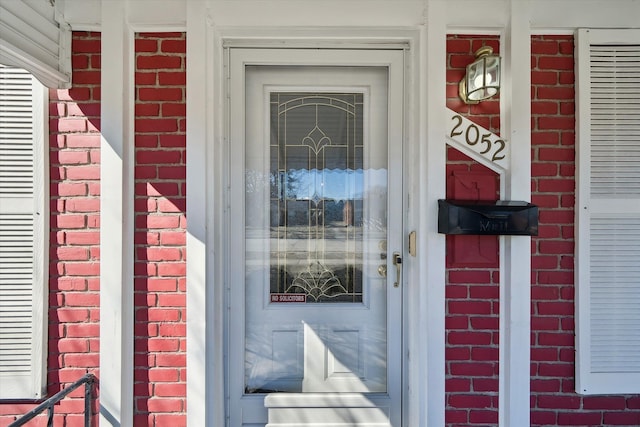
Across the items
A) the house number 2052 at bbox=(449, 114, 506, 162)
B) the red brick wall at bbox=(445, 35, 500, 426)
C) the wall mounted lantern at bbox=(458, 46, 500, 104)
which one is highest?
the wall mounted lantern at bbox=(458, 46, 500, 104)

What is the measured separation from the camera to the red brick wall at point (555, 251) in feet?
6.61

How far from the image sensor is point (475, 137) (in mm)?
1974

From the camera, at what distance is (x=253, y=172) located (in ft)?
7.16

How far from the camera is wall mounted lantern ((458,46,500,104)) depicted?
185 cm

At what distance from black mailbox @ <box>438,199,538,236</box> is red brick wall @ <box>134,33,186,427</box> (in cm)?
146

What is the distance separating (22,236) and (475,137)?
253 centimetres

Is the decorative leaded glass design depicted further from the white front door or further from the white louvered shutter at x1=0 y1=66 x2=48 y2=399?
the white louvered shutter at x1=0 y1=66 x2=48 y2=399

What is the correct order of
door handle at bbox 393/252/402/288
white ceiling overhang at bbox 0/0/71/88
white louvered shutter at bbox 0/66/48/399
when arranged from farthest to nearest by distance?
door handle at bbox 393/252/402/288
white louvered shutter at bbox 0/66/48/399
white ceiling overhang at bbox 0/0/71/88

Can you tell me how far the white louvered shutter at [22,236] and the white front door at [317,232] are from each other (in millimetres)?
1090

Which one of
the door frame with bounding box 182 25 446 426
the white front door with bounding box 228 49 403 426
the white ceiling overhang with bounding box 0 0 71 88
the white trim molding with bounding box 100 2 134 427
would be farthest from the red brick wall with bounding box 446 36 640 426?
the white ceiling overhang with bounding box 0 0 71 88

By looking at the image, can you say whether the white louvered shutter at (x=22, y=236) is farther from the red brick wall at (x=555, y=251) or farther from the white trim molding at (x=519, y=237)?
the red brick wall at (x=555, y=251)

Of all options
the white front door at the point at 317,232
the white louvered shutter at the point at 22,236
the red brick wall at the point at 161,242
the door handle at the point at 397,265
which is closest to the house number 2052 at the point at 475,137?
the white front door at the point at 317,232

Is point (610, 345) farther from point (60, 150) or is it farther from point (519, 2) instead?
point (60, 150)

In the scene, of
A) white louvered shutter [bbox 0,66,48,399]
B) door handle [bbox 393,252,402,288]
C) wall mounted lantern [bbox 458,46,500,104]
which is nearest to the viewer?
wall mounted lantern [bbox 458,46,500,104]
